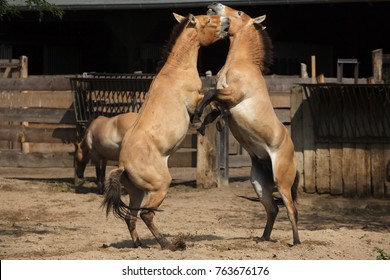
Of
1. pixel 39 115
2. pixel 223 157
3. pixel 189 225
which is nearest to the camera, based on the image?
pixel 189 225

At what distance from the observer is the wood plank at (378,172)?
15812 millimetres

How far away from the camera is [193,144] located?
1748 cm

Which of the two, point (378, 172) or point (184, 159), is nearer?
point (378, 172)

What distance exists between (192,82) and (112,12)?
42.0 feet

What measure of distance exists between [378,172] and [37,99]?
23.4ft

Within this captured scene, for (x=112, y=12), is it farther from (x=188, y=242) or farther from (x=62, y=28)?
(x=188, y=242)

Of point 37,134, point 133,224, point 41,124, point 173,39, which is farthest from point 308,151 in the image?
point 133,224

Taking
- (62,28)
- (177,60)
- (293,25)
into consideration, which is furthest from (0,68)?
(177,60)

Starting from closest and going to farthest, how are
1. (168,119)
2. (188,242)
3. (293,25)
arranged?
(168,119), (188,242), (293,25)

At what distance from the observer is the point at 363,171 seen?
15898 millimetres

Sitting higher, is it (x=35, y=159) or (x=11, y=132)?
(x=11, y=132)

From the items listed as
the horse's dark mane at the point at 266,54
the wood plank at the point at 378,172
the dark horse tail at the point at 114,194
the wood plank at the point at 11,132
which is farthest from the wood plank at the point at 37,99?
the dark horse tail at the point at 114,194

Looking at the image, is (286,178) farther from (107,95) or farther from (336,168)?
(107,95)

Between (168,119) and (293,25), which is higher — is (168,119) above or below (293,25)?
below
